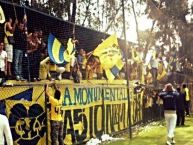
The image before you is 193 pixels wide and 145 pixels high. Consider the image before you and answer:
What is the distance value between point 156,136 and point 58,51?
6.54 meters

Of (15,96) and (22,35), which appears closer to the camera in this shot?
(15,96)

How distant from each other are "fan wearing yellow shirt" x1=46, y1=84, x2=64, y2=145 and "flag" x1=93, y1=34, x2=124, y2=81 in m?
4.19

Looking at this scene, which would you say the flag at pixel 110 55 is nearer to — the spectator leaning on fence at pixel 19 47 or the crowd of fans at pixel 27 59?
the crowd of fans at pixel 27 59

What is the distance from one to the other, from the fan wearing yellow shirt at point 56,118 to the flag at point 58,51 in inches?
43.3

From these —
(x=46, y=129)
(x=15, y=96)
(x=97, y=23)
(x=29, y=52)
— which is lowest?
(x=46, y=129)

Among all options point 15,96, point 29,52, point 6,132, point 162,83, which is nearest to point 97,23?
point 162,83

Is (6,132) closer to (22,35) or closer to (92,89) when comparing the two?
(22,35)

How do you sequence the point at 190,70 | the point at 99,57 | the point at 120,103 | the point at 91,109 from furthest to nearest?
the point at 190,70 < the point at 120,103 < the point at 99,57 < the point at 91,109

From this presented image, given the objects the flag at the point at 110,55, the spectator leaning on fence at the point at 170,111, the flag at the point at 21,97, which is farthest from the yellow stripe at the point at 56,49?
the spectator leaning on fence at the point at 170,111

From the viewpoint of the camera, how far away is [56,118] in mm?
12867

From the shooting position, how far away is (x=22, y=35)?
43.3 ft

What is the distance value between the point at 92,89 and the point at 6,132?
8644mm

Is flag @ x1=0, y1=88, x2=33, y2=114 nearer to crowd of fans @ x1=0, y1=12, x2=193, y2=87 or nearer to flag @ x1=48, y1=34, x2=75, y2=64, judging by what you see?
crowd of fans @ x1=0, y1=12, x2=193, y2=87

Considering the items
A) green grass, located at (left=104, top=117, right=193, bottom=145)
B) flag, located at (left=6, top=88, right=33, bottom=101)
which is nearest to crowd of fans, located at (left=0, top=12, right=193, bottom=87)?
flag, located at (left=6, top=88, right=33, bottom=101)
